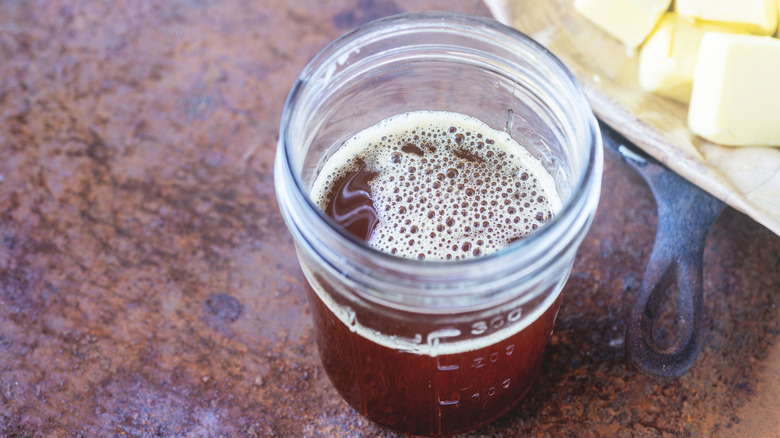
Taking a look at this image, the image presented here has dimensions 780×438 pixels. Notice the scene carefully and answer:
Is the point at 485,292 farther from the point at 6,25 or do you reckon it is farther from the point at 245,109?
the point at 6,25

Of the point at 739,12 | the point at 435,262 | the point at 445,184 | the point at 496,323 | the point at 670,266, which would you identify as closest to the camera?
the point at 435,262

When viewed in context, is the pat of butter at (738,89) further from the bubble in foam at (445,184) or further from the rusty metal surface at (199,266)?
the bubble in foam at (445,184)

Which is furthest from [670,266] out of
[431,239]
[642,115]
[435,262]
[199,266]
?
[199,266]

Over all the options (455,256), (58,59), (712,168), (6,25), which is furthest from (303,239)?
(6,25)

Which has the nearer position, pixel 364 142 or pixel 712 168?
pixel 364 142

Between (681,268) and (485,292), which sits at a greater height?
(485,292)

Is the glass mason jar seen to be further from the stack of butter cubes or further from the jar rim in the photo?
the stack of butter cubes

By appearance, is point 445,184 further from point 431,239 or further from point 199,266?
point 199,266
